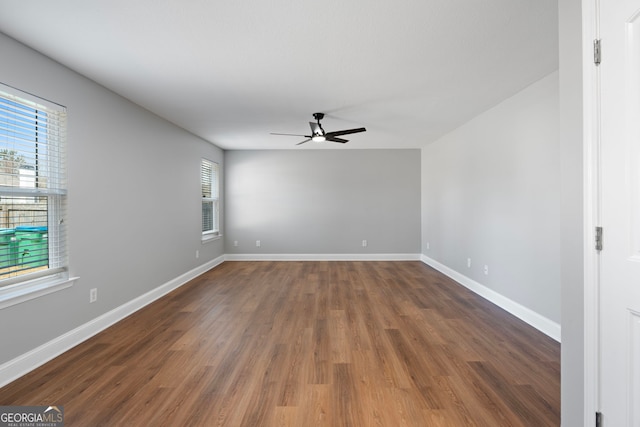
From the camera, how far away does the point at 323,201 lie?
21.1 ft

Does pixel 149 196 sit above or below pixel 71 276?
above

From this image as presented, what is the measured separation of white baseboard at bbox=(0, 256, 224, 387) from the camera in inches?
79.2

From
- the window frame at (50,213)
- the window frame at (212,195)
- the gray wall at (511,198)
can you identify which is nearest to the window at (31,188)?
the window frame at (50,213)

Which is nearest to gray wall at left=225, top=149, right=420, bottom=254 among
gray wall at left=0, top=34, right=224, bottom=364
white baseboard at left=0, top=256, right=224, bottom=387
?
gray wall at left=0, top=34, right=224, bottom=364

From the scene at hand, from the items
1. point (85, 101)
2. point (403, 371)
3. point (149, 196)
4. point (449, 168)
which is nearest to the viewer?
point (403, 371)

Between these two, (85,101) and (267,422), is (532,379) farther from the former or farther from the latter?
(85,101)

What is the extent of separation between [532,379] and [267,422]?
185 cm

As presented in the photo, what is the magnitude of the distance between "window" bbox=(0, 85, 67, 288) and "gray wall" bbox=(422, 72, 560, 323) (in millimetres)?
4468

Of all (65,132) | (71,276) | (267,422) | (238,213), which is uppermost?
(65,132)

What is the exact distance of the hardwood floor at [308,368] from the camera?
1.67m

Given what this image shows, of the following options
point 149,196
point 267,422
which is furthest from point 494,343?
point 149,196

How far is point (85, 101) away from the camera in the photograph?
2.71 m

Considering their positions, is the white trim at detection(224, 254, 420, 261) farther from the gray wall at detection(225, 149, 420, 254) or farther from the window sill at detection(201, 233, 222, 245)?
the window sill at detection(201, 233, 222, 245)

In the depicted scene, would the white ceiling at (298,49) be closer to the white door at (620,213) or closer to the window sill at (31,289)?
the white door at (620,213)
